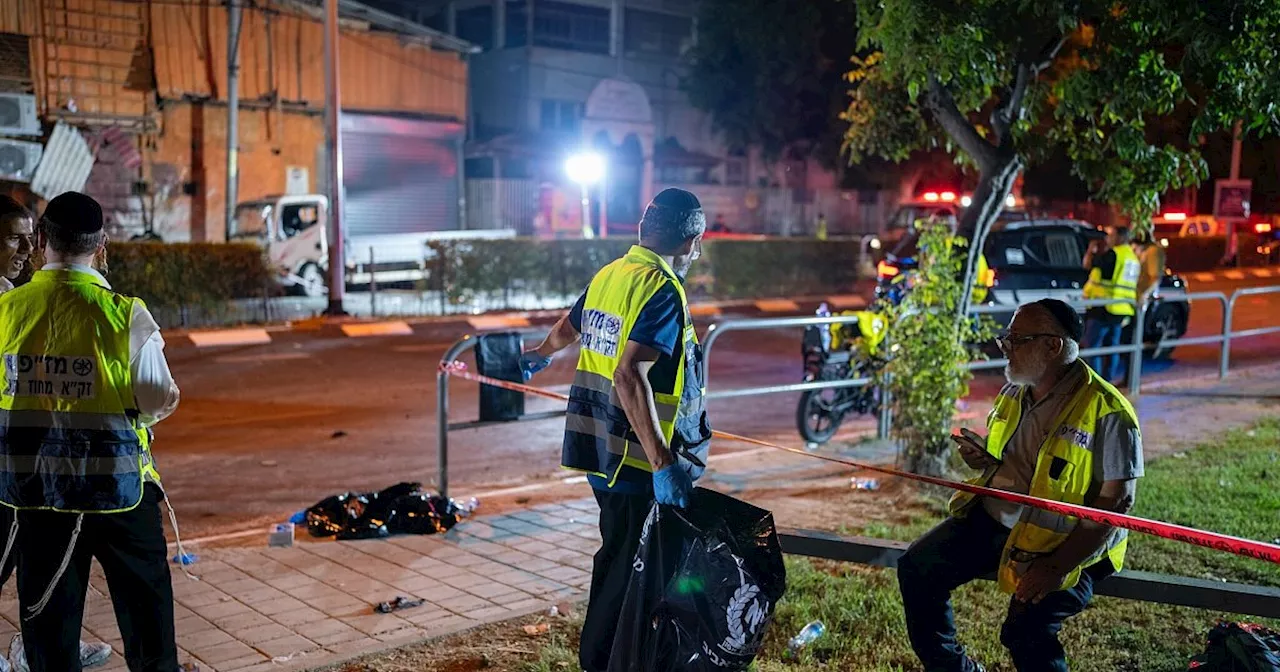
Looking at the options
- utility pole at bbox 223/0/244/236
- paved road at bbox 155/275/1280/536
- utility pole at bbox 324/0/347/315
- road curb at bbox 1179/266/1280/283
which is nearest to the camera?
paved road at bbox 155/275/1280/536

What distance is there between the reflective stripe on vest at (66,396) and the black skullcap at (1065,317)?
3002 millimetres

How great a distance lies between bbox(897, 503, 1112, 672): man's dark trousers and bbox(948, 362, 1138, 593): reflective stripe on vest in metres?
0.11

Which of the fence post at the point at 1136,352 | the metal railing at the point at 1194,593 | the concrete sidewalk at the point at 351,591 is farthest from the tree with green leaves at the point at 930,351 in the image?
the fence post at the point at 1136,352

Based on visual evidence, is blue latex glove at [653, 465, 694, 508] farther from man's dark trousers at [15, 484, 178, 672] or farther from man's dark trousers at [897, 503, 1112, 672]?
man's dark trousers at [15, 484, 178, 672]

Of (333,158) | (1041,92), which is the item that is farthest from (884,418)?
(333,158)

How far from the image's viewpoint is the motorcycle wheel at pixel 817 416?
376 inches

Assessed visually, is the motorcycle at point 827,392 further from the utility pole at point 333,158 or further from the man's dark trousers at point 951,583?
the utility pole at point 333,158

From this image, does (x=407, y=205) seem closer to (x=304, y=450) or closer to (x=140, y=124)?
(x=140, y=124)

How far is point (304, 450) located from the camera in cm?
934

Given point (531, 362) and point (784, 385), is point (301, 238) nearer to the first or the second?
point (784, 385)

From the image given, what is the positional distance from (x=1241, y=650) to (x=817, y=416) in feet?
19.4

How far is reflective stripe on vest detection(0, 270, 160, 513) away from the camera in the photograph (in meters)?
3.59

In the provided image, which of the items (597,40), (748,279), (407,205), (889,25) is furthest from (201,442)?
(597,40)

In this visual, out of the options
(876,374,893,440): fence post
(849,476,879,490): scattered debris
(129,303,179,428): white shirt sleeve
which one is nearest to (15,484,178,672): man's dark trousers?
(129,303,179,428): white shirt sleeve
